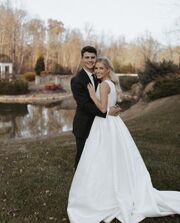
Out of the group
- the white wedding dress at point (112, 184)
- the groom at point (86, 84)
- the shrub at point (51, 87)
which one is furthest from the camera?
the shrub at point (51, 87)

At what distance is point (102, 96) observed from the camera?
450 cm

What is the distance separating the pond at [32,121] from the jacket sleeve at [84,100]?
12057 mm

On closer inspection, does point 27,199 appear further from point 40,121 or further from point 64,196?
point 40,121

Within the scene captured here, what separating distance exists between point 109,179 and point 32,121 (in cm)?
1864

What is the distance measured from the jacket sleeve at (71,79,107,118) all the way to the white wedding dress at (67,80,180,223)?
0.47 ft

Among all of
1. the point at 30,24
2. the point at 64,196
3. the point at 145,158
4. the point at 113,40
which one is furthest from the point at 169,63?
the point at 113,40

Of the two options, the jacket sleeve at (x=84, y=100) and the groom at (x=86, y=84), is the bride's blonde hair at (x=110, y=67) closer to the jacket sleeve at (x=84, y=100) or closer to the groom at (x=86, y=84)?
the groom at (x=86, y=84)

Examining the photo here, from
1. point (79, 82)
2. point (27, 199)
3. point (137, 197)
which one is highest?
point (79, 82)

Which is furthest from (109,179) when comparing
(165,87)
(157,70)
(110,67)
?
(157,70)

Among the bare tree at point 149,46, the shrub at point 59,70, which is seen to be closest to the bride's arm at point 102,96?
the shrub at point 59,70

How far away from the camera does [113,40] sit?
78.6 m

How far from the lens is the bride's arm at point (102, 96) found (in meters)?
4.48

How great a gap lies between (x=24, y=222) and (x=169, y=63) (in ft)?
72.7

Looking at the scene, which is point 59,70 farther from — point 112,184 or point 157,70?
point 112,184
